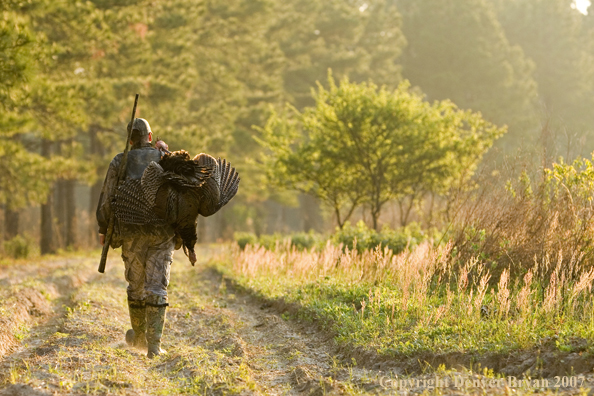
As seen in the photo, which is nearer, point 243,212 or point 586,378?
point 586,378

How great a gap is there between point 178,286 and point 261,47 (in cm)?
2569

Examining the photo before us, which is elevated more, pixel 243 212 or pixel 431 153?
pixel 431 153

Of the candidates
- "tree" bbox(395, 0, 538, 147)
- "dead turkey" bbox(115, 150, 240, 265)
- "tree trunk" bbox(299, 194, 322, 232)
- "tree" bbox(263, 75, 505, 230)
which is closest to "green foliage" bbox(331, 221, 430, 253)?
"tree" bbox(263, 75, 505, 230)

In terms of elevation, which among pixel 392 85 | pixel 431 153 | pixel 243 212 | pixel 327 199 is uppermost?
pixel 392 85

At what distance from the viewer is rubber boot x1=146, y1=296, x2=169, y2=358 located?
22.8 ft

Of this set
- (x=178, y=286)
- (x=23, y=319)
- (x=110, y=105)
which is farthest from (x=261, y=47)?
(x=23, y=319)

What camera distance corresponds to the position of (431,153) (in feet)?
62.0

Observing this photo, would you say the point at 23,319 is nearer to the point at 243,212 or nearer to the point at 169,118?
the point at 169,118

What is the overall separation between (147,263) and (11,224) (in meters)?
A: 18.6

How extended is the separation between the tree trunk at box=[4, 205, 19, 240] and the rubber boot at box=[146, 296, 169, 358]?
723 inches

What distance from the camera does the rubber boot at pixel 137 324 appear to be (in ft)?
23.4

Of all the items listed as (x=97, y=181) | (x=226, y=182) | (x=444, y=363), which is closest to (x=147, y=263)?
(x=226, y=182)

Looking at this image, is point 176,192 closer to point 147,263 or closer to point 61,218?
point 147,263

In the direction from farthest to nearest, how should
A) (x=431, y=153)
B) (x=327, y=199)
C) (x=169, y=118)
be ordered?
1. (x=169, y=118)
2. (x=327, y=199)
3. (x=431, y=153)
